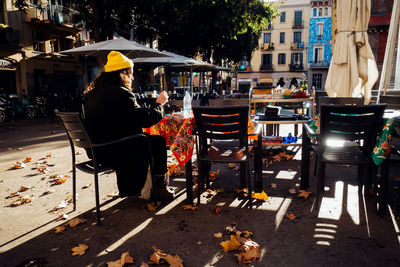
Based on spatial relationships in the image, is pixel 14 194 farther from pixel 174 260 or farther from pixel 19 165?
pixel 174 260

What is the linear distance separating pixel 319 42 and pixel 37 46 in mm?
40217

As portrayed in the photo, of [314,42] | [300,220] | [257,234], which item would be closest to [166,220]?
[257,234]

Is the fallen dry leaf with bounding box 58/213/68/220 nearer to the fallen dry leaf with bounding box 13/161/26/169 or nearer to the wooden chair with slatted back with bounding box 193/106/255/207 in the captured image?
the wooden chair with slatted back with bounding box 193/106/255/207

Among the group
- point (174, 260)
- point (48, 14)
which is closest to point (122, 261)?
point (174, 260)

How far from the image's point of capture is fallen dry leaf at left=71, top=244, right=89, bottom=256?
106 inches

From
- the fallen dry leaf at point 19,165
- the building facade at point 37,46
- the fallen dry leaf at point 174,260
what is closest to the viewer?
the fallen dry leaf at point 174,260

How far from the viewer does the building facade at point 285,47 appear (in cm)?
4822

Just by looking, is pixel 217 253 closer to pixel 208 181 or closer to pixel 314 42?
pixel 208 181

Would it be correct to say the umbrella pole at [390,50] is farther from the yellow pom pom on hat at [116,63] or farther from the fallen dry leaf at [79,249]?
the fallen dry leaf at [79,249]

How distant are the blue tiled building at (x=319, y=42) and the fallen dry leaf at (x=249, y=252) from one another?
48.3 m

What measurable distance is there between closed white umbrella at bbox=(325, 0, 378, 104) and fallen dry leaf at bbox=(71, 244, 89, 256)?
199 inches

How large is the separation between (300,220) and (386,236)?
30.6 inches

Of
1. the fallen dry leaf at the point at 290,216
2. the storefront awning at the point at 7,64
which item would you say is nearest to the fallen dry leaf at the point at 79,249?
the fallen dry leaf at the point at 290,216

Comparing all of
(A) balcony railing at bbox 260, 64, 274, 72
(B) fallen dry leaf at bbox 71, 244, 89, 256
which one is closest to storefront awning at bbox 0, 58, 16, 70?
(B) fallen dry leaf at bbox 71, 244, 89, 256
